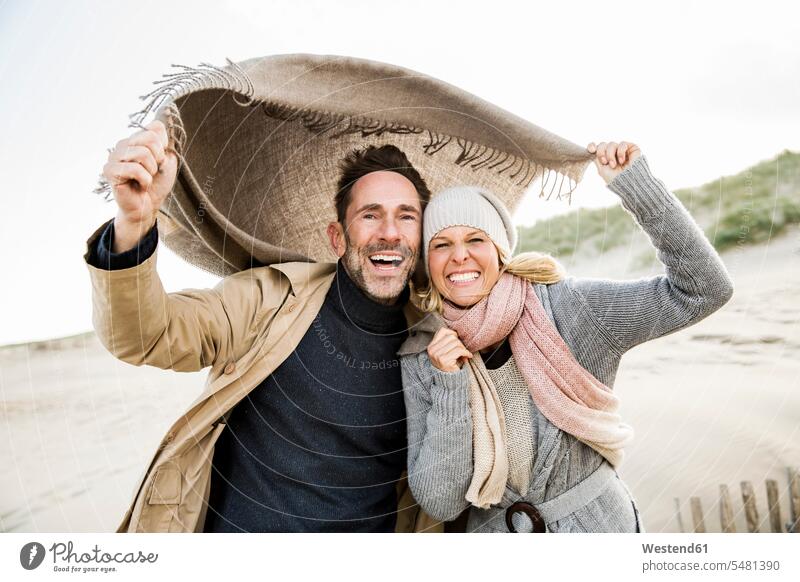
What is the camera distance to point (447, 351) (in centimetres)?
132

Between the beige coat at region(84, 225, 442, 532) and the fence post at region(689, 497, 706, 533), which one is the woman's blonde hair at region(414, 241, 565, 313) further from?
the fence post at region(689, 497, 706, 533)

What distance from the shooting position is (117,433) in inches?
83.4

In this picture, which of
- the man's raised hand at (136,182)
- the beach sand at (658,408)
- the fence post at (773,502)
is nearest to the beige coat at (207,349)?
→ the man's raised hand at (136,182)

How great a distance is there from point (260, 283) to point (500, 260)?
1.72 ft

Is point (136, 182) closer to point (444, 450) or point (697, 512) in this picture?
point (444, 450)

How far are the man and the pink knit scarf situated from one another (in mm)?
A: 216

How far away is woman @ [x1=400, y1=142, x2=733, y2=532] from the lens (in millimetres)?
1307

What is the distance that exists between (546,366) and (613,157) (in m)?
0.43

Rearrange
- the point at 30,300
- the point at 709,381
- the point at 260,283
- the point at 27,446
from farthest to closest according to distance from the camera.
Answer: the point at 27,446
the point at 709,381
the point at 30,300
the point at 260,283

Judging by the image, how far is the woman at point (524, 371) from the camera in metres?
1.31

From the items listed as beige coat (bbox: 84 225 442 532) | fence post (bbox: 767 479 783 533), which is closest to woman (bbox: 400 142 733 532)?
beige coat (bbox: 84 225 442 532)

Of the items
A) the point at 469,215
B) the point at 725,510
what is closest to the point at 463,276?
the point at 469,215
